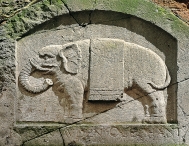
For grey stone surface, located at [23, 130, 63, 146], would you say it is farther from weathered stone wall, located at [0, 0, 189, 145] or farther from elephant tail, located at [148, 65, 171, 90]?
elephant tail, located at [148, 65, 171, 90]

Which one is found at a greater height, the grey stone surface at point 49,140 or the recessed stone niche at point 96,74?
the recessed stone niche at point 96,74

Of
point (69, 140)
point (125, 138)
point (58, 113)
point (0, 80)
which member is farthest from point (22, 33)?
point (125, 138)

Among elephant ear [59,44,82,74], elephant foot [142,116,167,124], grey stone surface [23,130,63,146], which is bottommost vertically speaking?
grey stone surface [23,130,63,146]

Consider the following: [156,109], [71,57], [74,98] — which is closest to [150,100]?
[156,109]

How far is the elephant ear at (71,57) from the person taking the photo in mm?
3619

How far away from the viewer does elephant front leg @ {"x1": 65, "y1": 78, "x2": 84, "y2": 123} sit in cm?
357

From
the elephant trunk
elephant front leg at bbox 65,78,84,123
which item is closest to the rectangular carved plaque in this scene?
elephant front leg at bbox 65,78,84,123

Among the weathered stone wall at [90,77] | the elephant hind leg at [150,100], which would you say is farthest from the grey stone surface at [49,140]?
the elephant hind leg at [150,100]

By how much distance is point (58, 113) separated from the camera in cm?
362

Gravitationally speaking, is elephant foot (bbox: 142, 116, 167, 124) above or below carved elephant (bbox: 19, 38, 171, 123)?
below

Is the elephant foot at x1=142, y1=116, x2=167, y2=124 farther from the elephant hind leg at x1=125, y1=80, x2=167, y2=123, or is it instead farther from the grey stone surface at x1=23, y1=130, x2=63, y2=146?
the grey stone surface at x1=23, y1=130, x2=63, y2=146

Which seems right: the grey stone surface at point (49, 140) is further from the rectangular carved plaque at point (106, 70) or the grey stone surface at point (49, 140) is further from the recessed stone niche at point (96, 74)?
the rectangular carved plaque at point (106, 70)

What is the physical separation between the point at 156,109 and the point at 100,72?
0.62 meters

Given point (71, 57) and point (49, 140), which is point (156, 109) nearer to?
point (71, 57)
